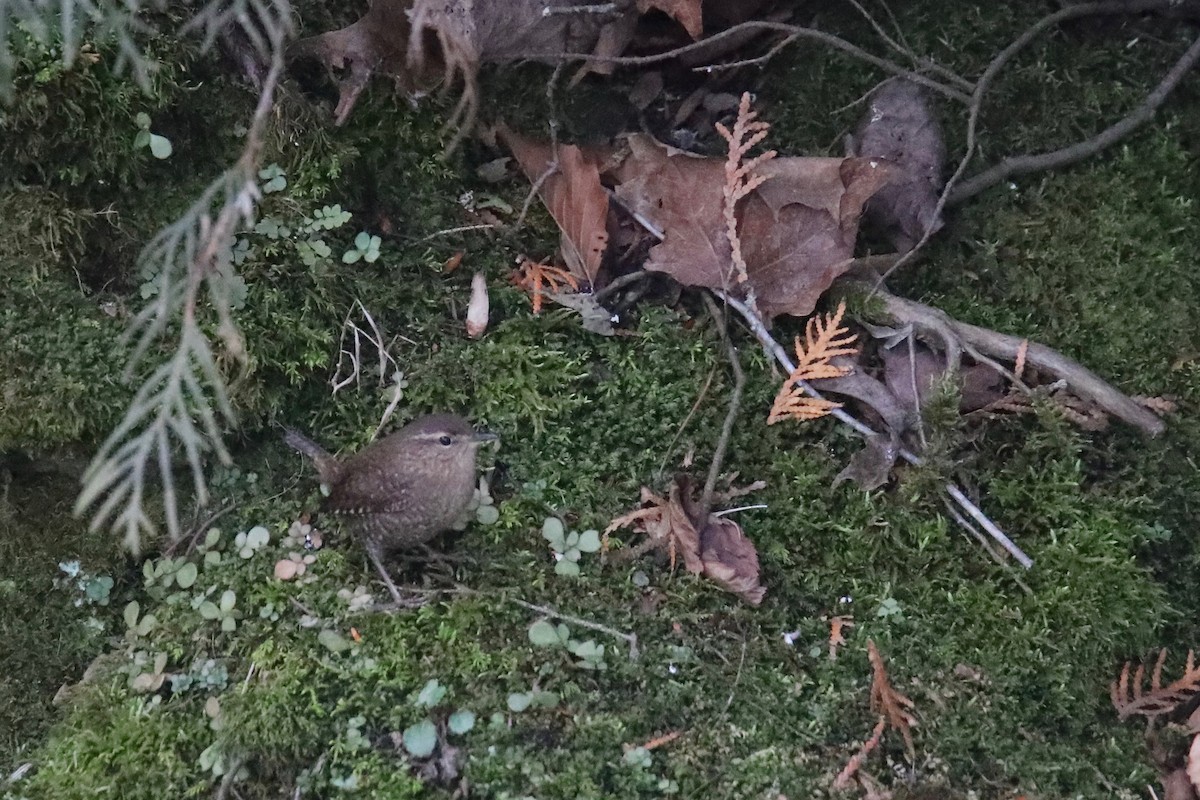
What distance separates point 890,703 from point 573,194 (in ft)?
6.61

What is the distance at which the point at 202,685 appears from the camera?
9.30 ft

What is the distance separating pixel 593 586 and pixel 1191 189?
2.58 m

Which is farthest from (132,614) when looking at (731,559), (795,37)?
(795,37)

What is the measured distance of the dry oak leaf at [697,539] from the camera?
288 cm

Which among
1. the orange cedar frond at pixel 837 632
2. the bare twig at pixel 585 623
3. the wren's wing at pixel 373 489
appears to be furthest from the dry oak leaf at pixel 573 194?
the orange cedar frond at pixel 837 632

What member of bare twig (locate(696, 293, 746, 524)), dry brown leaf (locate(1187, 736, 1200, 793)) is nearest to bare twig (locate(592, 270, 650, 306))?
bare twig (locate(696, 293, 746, 524))

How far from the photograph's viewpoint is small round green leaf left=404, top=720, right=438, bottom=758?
256 centimetres

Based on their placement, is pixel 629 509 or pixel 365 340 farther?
pixel 365 340

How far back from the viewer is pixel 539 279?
3422mm

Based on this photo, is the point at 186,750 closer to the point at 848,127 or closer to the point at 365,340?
the point at 365,340

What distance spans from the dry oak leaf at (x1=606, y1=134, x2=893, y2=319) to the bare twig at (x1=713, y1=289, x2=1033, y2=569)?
7 cm

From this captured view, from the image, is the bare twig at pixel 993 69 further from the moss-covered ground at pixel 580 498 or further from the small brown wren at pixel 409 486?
the small brown wren at pixel 409 486

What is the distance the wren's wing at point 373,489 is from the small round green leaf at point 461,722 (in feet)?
2.38

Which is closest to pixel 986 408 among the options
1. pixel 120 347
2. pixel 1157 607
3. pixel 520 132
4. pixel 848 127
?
pixel 1157 607
